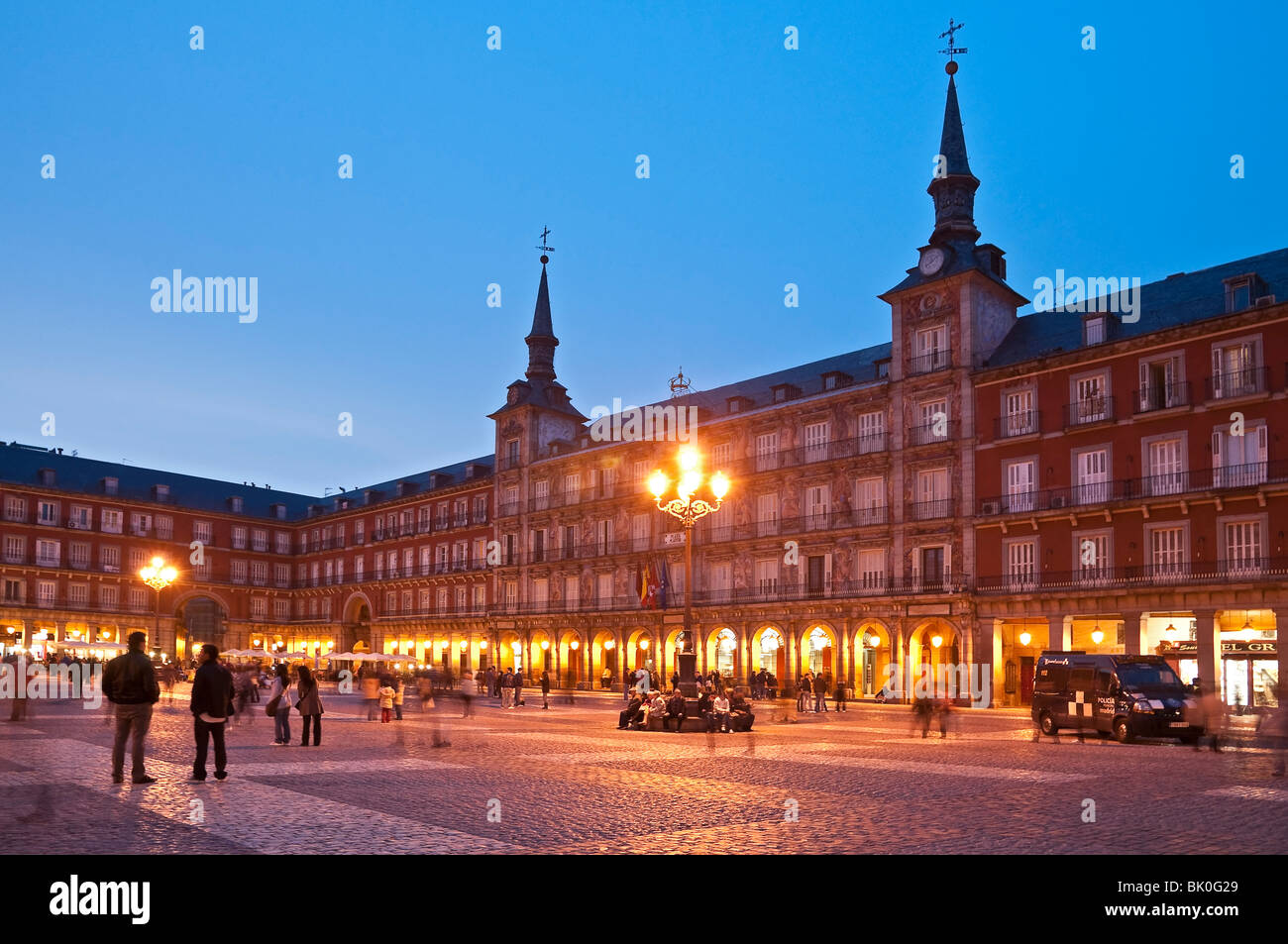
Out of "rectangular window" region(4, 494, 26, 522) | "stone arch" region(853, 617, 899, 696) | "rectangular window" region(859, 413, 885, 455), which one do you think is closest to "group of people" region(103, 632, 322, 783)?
"stone arch" region(853, 617, 899, 696)

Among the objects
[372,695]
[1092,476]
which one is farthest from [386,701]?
[1092,476]

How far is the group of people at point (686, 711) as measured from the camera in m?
23.4

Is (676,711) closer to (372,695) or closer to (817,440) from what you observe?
(372,695)

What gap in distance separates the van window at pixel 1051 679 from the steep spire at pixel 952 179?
25.0 meters

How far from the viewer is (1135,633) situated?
36.2 meters

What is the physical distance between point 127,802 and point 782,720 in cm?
2038

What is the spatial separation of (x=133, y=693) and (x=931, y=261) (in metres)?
38.8

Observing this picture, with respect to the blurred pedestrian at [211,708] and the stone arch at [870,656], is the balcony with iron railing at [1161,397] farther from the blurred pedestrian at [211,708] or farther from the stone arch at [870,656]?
the blurred pedestrian at [211,708]

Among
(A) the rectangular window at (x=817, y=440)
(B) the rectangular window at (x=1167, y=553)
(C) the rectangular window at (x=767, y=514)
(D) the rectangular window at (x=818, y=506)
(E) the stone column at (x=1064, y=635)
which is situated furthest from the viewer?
(C) the rectangular window at (x=767, y=514)

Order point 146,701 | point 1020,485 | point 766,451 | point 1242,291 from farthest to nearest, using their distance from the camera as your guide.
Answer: point 766,451 < point 1020,485 < point 1242,291 < point 146,701

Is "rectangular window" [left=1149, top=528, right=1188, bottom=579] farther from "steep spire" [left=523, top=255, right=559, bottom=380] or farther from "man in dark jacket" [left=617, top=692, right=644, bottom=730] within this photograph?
"steep spire" [left=523, top=255, right=559, bottom=380]

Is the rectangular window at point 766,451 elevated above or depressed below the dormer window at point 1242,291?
below

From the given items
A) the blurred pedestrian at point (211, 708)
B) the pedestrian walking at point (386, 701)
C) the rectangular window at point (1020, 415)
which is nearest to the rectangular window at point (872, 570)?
the rectangular window at point (1020, 415)
